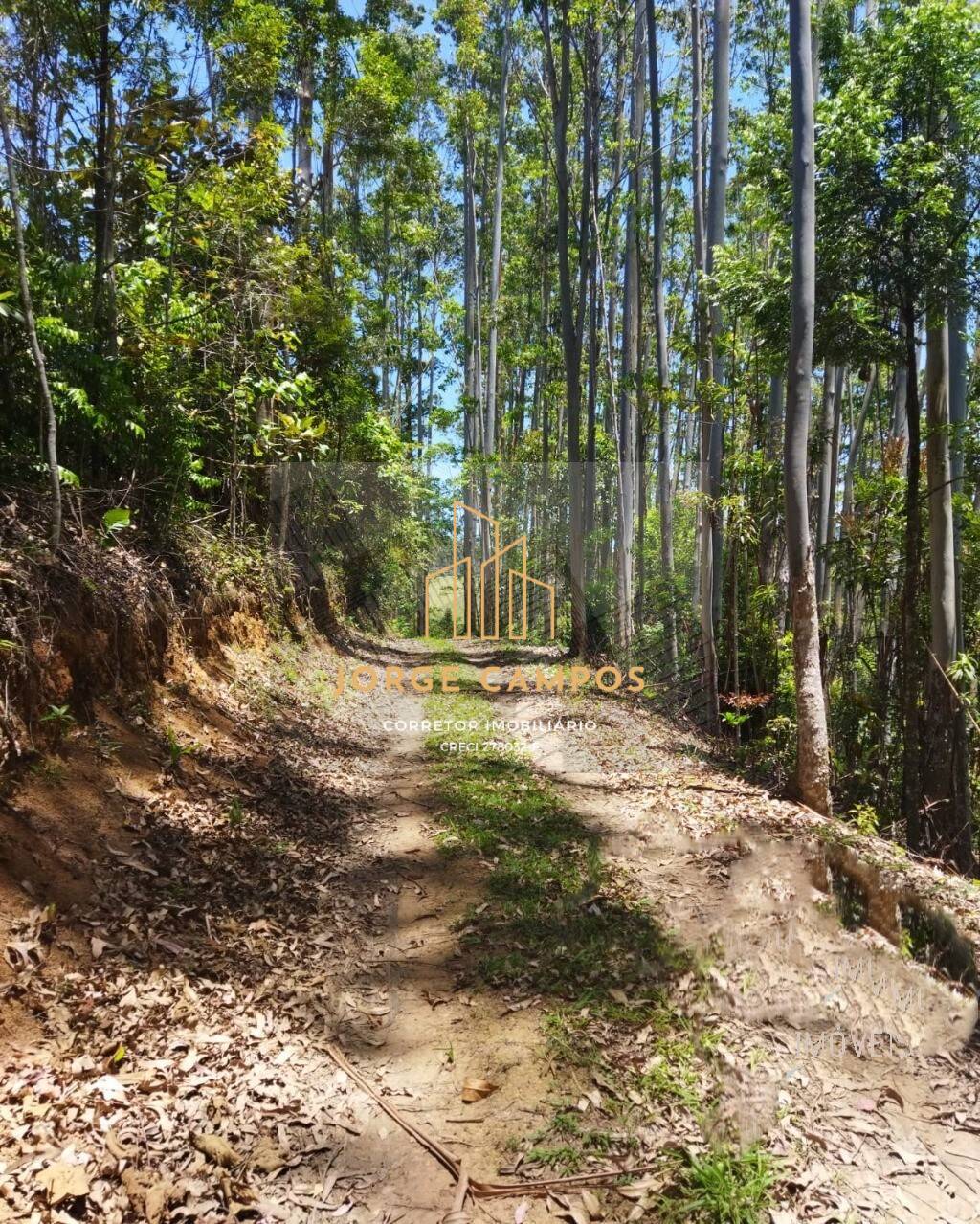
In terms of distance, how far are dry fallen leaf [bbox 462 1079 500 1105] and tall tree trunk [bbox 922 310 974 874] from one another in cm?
486

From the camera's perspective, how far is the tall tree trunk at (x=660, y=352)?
10266 mm

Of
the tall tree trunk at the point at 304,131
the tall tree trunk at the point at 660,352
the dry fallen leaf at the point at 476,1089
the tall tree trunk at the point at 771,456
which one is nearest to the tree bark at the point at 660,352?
the tall tree trunk at the point at 660,352

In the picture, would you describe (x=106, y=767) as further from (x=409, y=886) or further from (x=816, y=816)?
(x=816, y=816)

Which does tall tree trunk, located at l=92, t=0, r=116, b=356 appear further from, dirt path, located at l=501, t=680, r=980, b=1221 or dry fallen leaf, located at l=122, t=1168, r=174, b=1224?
dirt path, located at l=501, t=680, r=980, b=1221

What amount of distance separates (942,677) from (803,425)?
9.52 feet

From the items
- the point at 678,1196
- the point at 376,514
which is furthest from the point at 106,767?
the point at 376,514

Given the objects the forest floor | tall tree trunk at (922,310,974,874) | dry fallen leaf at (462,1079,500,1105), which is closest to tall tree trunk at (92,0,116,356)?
the forest floor

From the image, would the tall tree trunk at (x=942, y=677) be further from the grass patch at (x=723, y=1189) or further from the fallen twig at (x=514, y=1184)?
the fallen twig at (x=514, y=1184)

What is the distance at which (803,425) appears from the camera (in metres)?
4.97

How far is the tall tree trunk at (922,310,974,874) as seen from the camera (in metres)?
6.05

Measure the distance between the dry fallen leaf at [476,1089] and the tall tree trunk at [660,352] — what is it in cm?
846

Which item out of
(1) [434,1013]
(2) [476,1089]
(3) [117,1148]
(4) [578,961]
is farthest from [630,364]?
(3) [117,1148]

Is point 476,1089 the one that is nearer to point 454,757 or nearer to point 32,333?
point 32,333

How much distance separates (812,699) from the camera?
16.7 ft
